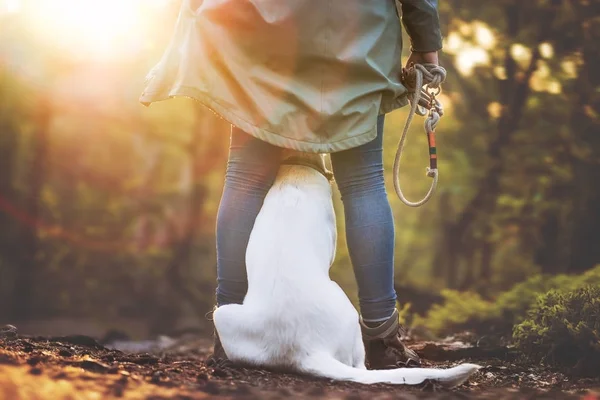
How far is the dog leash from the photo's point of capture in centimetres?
297

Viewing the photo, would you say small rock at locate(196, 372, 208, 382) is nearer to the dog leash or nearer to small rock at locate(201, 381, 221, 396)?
small rock at locate(201, 381, 221, 396)

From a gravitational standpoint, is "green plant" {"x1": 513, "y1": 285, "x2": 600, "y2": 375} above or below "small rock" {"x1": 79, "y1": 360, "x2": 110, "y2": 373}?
above

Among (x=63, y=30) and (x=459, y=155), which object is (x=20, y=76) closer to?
(x=63, y=30)

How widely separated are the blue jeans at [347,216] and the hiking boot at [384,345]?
0.13 ft

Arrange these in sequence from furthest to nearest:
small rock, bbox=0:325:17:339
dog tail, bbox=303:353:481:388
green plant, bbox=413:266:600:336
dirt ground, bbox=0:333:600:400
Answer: green plant, bbox=413:266:600:336, small rock, bbox=0:325:17:339, dog tail, bbox=303:353:481:388, dirt ground, bbox=0:333:600:400

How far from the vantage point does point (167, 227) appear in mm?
11812

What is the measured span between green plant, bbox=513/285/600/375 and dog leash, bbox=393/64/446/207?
86 centimetres

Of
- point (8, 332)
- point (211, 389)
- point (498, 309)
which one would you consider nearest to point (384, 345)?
point (211, 389)

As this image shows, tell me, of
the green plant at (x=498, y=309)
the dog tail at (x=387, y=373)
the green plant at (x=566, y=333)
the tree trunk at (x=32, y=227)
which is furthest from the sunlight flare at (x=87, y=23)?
the dog tail at (x=387, y=373)

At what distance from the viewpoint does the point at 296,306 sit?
2498 mm

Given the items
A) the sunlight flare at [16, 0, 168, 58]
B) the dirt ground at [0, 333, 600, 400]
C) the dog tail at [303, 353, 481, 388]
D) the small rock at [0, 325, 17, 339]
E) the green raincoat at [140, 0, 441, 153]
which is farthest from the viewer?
the sunlight flare at [16, 0, 168, 58]

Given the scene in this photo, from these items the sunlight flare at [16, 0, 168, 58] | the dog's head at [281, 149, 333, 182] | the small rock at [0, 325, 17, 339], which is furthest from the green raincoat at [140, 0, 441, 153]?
the sunlight flare at [16, 0, 168, 58]

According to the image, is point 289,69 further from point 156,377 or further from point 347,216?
point 156,377

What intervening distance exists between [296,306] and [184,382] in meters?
0.47
